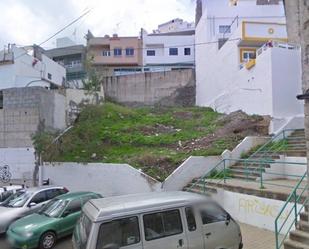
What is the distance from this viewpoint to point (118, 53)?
47250 mm

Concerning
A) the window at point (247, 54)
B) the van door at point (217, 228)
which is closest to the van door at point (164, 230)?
the van door at point (217, 228)

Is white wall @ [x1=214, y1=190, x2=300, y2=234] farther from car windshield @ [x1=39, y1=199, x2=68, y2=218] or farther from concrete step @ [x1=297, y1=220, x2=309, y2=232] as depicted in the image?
car windshield @ [x1=39, y1=199, x2=68, y2=218]

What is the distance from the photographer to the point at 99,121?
Result: 22.2 metres

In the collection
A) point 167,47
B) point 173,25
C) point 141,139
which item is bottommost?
point 141,139

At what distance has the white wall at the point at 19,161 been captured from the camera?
18938mm

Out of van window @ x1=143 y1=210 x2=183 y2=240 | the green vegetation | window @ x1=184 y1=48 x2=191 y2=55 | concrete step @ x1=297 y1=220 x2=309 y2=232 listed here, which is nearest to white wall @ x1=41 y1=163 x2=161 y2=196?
the green vegetation

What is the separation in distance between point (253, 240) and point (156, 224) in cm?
394

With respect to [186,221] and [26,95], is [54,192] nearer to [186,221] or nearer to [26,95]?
[186,221]

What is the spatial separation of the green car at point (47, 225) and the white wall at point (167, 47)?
123ft

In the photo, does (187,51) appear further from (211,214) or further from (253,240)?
(211,214)

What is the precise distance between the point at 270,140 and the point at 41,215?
33.4 feet

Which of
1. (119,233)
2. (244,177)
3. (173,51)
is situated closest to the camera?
(119,233)

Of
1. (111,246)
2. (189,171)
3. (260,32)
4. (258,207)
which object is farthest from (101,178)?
(260,32)

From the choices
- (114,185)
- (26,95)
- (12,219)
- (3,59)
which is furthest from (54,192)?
(3,59)
